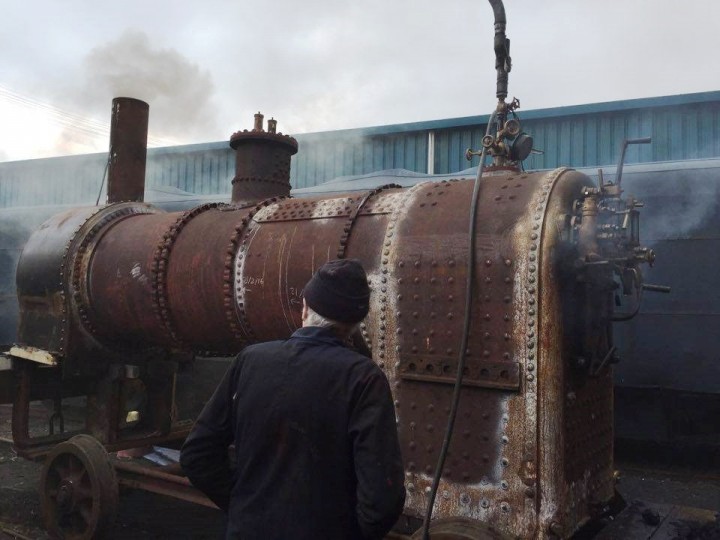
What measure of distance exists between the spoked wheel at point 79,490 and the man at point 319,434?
2882 millimetres

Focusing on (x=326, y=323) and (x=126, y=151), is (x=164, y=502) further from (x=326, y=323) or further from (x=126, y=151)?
(x=326, y=323)

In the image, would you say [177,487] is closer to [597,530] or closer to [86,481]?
[86,481]

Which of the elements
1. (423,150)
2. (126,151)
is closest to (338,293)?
(126,151)

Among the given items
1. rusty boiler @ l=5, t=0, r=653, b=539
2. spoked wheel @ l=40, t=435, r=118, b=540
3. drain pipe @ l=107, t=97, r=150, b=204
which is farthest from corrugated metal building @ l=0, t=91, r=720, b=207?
spoked wheel @ l=40, t=435, r=118, b=540

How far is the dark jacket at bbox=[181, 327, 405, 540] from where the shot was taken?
173cm

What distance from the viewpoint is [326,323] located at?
189 centimetres

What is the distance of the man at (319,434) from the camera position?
1.74 m

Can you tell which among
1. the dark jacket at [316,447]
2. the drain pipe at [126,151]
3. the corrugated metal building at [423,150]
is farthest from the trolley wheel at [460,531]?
the corrugated metal building at [423,150]

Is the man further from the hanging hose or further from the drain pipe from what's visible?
the drain pipe

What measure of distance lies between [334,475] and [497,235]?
1.48 meters

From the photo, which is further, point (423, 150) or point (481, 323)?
point (423, 150)

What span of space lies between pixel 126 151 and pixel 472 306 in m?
4.34

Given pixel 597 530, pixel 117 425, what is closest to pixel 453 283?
pixel 597 530

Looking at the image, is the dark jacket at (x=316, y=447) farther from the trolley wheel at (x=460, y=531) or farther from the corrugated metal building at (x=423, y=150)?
the corrugated metal building at (x=423, y=150)
